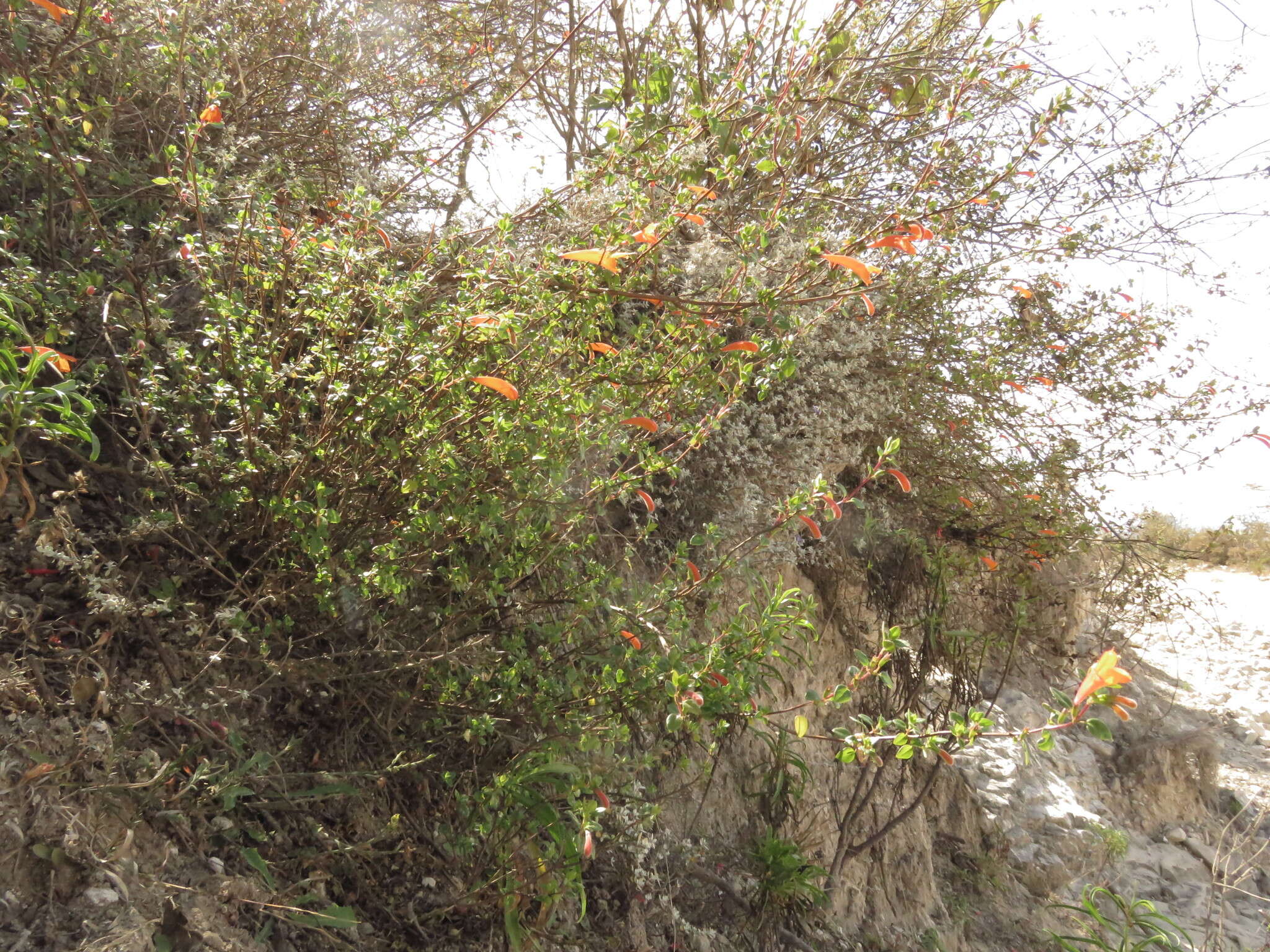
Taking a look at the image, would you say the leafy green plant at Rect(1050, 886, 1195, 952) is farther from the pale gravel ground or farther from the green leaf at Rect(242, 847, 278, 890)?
the green leaf at Rect(242, 847, 278, 890)

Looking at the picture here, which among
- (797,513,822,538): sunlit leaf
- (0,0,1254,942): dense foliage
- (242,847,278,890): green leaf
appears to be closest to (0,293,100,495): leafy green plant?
(0,0,1254,942): dense foliage

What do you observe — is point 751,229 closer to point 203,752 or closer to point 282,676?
point 282,676

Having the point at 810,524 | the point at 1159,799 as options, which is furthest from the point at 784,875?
the point at 1159,799

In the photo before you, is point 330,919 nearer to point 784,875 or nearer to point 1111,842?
point 784,875

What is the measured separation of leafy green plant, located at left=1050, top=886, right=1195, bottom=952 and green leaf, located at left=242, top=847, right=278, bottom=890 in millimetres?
3346

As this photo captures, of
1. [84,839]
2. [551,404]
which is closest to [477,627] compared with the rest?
[551,404]

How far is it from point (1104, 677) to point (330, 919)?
1.45 metres

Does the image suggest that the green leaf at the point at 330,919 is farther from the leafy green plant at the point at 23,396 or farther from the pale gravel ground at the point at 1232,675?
the pale gravel ground at the point at 1232,675

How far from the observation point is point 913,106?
8.81ft

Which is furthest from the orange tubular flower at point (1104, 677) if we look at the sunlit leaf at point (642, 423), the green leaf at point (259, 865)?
the green leaf at point (259, 865)

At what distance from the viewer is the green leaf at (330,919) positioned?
1.56m

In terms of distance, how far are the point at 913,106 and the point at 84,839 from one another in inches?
112

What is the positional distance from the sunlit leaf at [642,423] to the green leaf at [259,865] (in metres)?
1.14

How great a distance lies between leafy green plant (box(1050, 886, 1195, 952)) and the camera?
11.5 feet
